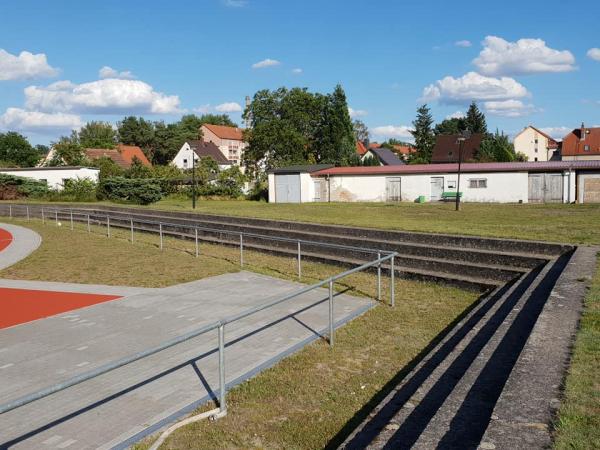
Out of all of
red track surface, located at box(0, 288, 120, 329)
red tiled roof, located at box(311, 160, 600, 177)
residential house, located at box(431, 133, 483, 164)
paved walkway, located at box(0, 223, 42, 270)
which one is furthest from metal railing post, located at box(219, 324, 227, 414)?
residential house, located at box(431, 133, 483, 164)

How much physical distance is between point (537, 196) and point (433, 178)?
6.73m

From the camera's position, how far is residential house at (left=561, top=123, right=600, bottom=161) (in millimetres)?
71750

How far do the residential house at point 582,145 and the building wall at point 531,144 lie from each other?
1038cm

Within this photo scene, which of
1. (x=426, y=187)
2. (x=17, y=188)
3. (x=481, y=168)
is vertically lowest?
(x=426, y=187)

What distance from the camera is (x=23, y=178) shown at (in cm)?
4359

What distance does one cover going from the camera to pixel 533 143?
85.8 metres

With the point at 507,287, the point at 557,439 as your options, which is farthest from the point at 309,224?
the point at 557,439

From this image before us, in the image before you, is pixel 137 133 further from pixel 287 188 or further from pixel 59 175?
pixel 287 188

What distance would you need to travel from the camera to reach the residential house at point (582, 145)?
71.8 metres

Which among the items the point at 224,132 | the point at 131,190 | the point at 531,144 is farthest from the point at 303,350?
the point at 224,132

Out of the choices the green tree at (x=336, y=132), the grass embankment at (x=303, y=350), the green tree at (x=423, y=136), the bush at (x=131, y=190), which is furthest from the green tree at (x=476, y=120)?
the grass embankment at (x=303, y=350)

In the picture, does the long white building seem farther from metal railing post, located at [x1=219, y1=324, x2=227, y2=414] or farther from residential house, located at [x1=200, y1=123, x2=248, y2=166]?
residential house, located at [x1=200, y1=123, x2=248, y2=166]

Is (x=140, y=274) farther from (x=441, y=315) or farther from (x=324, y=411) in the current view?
(x=324, y=411)

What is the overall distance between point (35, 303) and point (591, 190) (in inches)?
1219
